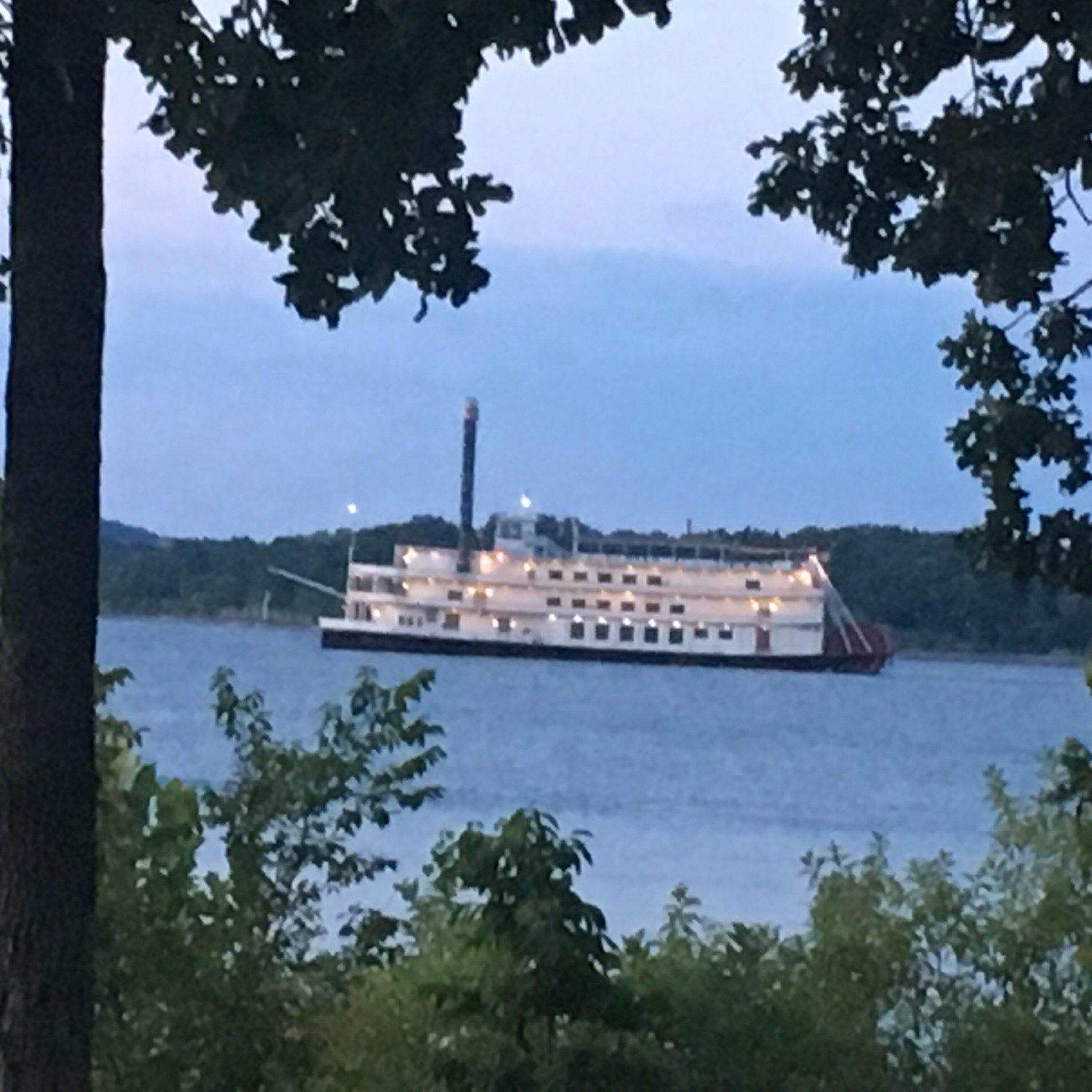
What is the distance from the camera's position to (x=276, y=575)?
24250 mm

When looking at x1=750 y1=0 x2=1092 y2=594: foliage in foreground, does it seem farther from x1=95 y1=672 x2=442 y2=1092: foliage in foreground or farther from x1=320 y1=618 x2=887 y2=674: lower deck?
x1=320 y1=618 x2=887 y2=674: lower deck

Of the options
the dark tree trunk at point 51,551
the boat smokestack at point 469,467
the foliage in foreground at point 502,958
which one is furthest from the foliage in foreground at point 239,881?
the boat smokestack at point 469,467

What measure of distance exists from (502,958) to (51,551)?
5.26 feet

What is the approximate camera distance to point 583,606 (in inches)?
1759

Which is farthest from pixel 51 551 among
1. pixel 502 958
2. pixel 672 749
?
pixel 672 749

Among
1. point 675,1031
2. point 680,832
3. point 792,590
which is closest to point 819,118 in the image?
point 675,1031

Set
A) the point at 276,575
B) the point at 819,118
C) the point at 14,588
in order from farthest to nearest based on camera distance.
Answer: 1. the point at 276,575
2. the point at 819,118
3. the point at 14,588

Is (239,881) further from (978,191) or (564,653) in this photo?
(564,653)

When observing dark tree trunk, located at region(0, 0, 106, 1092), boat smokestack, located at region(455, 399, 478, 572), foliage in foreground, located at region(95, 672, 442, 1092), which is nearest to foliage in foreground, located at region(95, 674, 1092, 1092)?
foliage in foreground, located at region(95, 672, 442, 1092)

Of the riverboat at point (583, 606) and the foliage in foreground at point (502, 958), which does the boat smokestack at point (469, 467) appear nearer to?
the riverboat at point (583, 606)

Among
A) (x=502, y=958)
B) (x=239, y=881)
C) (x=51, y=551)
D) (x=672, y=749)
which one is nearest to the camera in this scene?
(x=51, y=551)

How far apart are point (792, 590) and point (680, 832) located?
24.2 metres

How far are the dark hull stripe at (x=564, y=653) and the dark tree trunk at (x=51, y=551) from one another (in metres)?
38.2

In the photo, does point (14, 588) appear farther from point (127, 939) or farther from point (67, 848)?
point (127, 939)
